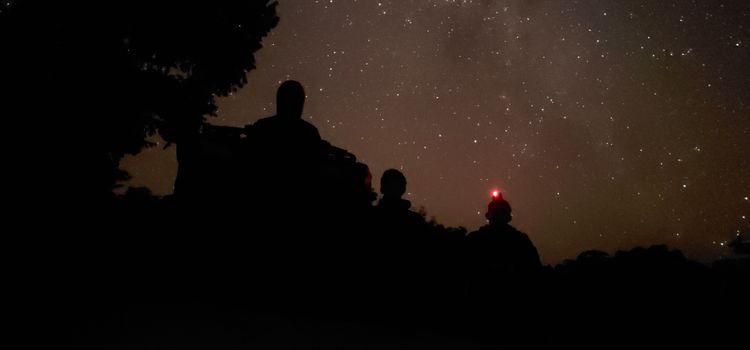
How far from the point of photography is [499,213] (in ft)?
15.3

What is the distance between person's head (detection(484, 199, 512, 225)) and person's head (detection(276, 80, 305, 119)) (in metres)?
2.50

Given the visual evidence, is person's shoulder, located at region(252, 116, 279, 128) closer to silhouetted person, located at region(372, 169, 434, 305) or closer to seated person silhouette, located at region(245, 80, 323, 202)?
seated person silhouette, located at region(245, 80, 323, 202)

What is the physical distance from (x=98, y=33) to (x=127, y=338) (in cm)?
716

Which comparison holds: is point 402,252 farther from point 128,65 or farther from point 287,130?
point 128,65

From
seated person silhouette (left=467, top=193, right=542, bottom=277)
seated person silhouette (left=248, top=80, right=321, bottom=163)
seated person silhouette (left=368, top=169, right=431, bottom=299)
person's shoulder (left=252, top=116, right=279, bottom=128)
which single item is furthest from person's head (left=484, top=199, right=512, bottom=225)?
person's shoulder (left=252, top=116, right=279, bottom=128)

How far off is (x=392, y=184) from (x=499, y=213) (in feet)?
5.70

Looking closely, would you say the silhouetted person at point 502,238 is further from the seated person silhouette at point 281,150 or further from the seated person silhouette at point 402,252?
the seated person silhouette at point 281,150

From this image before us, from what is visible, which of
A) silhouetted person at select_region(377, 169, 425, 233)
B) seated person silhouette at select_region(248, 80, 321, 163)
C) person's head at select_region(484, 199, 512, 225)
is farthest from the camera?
person's head at select_region(484, 199, 512, 225)

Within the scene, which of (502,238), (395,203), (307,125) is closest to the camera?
(395,203)

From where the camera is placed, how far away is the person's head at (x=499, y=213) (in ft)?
15.2

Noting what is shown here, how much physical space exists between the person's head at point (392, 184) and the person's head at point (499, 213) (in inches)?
60.6

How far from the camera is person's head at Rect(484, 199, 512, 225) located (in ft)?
15.2

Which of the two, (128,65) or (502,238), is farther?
(128,65)

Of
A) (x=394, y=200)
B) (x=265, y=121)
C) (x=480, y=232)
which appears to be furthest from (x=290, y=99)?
(x=480, y=232)
